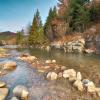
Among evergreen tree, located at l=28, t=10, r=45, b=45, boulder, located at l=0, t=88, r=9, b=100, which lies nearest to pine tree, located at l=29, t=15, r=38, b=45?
evergreen tree, located at l=28, t=10, r=45, b=45

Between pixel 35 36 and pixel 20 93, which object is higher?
pixel 35 36

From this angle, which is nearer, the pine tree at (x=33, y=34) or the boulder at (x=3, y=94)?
the boulder at (x=3, y=94)

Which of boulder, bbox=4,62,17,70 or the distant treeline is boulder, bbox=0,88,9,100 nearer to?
boulder, bbox=4,62,17,70

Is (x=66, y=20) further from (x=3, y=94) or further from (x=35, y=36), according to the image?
(x=3, y=94)

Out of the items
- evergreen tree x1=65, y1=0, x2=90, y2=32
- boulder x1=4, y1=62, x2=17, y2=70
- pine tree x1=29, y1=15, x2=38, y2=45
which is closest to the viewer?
boulder x1=4, y1=62, x2=17, y2=70

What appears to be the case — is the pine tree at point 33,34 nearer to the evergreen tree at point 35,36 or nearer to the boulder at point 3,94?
the evergreen tree at point 35,36

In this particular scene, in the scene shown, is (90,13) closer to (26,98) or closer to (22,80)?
(22,80)

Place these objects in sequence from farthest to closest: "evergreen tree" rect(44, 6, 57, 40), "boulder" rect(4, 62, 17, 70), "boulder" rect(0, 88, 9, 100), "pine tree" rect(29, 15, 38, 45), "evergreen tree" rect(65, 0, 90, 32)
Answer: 1. "evergreen tree" rect(44, 6, 57, 40)
2. "pine tree" rect(29, 15, 38, 45)
3. "evergreen tree" rect(65, 0, 90, 32)
4. "boulder" rect(4, 62, 17, 70)
5. "boulder" rect(0, 88, 9, 100)

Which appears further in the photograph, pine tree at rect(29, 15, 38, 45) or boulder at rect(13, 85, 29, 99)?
pine tree at rect(29, 15, 38, 45)

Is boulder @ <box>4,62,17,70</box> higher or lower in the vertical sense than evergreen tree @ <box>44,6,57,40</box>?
lower

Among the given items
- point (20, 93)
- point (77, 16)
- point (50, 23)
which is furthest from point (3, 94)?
point (50, 23)

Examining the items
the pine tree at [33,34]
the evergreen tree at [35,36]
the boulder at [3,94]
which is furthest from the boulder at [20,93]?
the pine tree at [33,34]

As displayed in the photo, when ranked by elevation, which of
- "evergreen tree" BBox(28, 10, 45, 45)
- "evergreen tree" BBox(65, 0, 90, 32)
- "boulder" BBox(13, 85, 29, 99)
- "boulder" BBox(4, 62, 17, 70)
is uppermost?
"evergreen tree" BBox(65, 0, 90, 32)

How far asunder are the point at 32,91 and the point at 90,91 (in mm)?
4017
